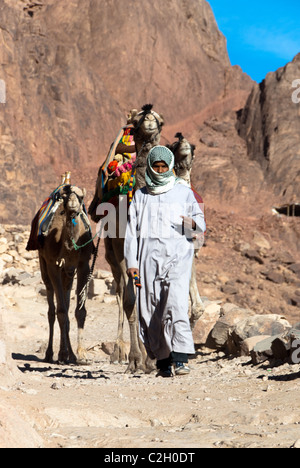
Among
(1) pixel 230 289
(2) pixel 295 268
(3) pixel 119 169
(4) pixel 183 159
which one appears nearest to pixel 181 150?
(4) pixel 183 159

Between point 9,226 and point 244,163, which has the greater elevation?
point 244,163

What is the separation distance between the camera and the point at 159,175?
249 inches

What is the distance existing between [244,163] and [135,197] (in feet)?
120

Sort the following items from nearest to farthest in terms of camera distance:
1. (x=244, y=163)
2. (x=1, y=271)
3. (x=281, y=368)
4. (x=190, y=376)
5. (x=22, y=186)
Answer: (x=281, y=368), (x=190, y=376), (x=1, y=271), (x=22, y=186), (x=244, y=163)

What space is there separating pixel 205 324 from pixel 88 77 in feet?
109

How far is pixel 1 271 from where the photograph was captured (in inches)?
891

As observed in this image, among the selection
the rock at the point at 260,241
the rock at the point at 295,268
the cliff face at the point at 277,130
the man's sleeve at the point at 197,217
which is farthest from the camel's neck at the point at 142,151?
the cliff face at the point at 277,130

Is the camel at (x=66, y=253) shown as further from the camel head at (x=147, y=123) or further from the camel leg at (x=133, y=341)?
the camel head at (x=147, y=123)

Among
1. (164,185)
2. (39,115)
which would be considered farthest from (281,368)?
(39,115)

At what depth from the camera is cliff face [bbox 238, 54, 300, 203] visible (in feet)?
132

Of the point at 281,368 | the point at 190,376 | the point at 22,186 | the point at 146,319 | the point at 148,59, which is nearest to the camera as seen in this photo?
the point at 146,319

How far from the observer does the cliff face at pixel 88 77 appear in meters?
36.1

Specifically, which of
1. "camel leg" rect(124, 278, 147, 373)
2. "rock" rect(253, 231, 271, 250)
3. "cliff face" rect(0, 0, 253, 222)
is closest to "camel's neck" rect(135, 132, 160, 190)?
"camel leg" rect(124, 278, 147, 373)

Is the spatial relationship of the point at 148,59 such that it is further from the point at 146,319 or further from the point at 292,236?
the point at 146,319
